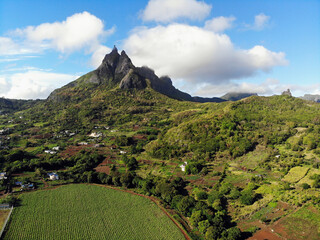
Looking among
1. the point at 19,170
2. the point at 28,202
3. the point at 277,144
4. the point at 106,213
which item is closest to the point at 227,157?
the point at 277,144

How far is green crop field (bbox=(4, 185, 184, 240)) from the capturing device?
46.0 m

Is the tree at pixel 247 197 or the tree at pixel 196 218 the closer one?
the tree at pixel 196 218

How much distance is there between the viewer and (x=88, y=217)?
52656 mm

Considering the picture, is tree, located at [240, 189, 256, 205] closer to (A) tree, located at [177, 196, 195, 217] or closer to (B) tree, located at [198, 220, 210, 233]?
(A) tree, located at [177, 196, 195, 217]

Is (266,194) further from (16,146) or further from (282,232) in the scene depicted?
(16,146)

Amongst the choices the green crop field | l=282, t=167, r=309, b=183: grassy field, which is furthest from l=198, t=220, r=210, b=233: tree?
l=282, t=167, r=309, b=183: grassy field

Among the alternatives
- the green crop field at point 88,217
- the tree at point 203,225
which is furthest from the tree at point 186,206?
the tree at point 203,225

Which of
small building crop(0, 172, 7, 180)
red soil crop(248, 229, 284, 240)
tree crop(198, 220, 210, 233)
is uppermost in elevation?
small building crop(0, 172, 7, 180)

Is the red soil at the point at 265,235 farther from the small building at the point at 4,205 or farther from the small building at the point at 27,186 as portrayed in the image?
→ the small building at the point at 27,186

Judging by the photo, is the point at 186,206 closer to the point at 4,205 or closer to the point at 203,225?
the point at 203,225

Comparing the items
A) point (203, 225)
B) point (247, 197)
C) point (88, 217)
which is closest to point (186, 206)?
point (203, 225)

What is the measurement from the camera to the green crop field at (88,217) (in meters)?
46.0

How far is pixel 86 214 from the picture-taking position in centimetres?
5403

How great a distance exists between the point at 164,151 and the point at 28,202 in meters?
62.9
